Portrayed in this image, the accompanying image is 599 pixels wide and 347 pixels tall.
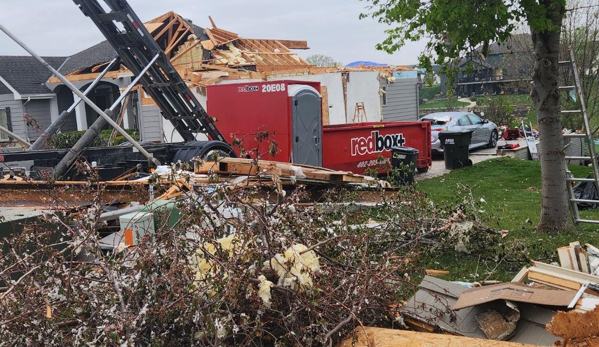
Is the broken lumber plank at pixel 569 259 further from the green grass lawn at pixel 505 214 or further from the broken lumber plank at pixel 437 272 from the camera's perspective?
the broken lumber plank at pixel 437 272

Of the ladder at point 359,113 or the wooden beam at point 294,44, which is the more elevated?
the wooden beam at point 294,44

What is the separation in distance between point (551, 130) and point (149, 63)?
21.7ft

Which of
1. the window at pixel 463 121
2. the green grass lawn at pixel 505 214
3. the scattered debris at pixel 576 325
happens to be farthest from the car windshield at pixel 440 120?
the scattered debris at pixel 576 325

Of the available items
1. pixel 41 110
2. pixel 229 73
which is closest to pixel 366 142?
pixel 229 73

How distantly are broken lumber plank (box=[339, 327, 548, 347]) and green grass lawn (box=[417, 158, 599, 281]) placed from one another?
2.79 m

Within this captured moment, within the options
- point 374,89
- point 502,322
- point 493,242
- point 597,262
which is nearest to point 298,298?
point 502,322

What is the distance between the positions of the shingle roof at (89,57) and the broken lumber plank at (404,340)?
26060 mm

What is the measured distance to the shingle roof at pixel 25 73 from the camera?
31828 mm

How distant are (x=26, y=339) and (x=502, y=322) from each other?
325cm

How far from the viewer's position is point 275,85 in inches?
534

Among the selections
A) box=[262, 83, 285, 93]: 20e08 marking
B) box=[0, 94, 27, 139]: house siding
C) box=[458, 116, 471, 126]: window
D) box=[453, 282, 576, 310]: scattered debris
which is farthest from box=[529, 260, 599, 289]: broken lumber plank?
box=[0, 94, 27, 139]: house siding

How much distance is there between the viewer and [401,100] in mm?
30516

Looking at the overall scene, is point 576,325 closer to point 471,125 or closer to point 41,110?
point 471,125

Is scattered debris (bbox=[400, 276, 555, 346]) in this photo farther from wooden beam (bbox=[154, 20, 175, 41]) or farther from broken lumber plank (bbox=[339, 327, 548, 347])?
wooden beam (bbox=[154, 20, 175, 41])
